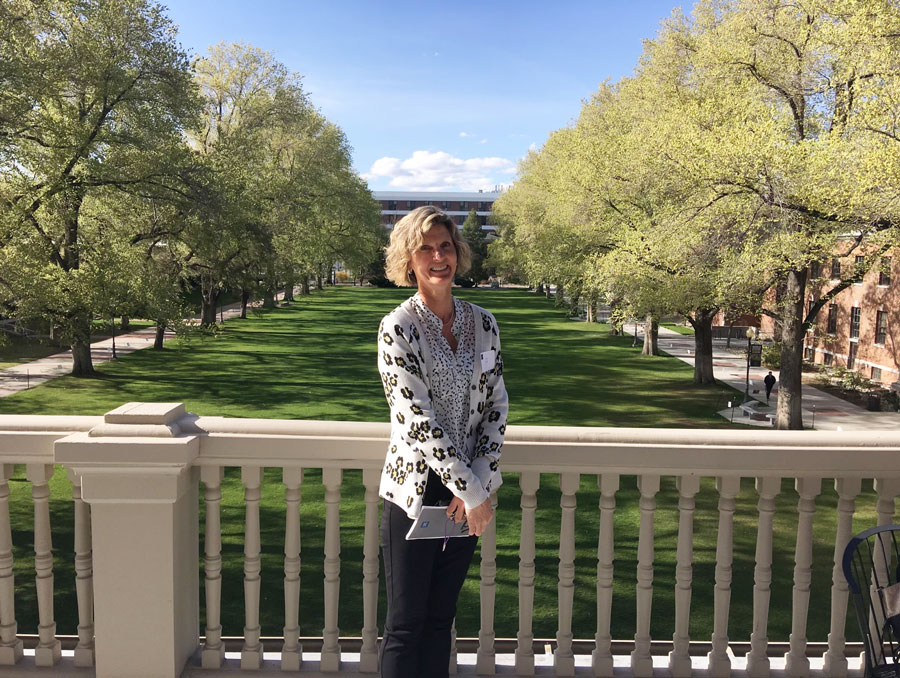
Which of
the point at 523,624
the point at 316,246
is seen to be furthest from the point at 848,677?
the point at 316,246

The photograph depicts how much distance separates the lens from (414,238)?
8.39 ft

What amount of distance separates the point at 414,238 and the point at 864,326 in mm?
34970

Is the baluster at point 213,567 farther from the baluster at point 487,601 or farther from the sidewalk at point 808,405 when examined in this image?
the sidewalk at point 808,405

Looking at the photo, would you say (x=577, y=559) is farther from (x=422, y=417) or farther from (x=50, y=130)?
(x=50, y=130)

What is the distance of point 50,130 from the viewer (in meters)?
19.1

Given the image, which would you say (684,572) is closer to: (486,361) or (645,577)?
(645,577)

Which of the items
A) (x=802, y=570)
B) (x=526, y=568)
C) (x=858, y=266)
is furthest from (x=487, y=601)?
(x=858, y=266)

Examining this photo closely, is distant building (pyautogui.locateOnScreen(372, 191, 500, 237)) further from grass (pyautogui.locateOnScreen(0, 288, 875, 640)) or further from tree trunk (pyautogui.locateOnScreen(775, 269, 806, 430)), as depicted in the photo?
tree trunk (pyautogui.locateOnScreen(775, 269, 806, 430))

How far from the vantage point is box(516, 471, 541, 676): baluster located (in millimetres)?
2998

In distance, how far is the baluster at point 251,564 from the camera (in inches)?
119

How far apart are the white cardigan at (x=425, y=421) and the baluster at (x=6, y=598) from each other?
173cm

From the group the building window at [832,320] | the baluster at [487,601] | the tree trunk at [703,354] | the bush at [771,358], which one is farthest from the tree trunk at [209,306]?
the baluster at [487,601]

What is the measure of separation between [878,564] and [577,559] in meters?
7.62

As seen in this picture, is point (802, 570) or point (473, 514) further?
point (802, 570)
